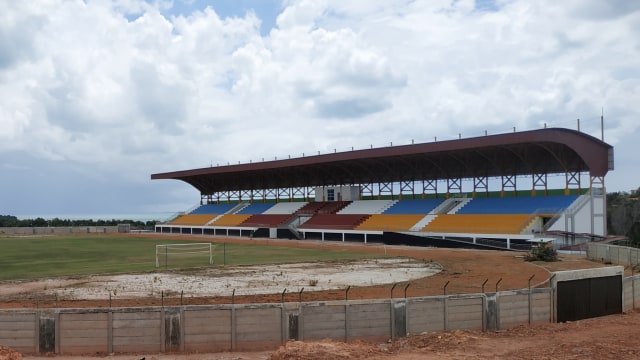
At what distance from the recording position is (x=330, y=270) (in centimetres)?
3575

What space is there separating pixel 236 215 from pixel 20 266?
58171 millimetres

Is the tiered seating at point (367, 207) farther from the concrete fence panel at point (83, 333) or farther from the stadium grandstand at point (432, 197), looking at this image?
the concrete fence panel at point (83, 333)

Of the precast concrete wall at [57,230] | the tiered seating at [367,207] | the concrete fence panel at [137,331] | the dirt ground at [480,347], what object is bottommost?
the precast concrete wall at [57,230]

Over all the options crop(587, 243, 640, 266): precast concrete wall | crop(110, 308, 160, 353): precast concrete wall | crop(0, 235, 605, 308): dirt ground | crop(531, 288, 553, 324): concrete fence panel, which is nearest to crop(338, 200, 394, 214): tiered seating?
crop(0, 235, 605, 308): dirt ground

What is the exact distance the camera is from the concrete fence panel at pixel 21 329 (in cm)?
1744

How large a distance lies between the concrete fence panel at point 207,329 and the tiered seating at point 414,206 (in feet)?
180

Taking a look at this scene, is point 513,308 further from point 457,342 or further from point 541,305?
point 457,342

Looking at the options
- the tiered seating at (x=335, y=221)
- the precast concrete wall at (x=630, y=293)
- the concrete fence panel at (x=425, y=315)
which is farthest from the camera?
the tiered seating at (x=335, y=221)

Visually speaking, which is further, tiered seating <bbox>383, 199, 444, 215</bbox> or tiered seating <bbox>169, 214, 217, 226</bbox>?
tiered seating <bbox>169, 214, 217, 226</bbox>

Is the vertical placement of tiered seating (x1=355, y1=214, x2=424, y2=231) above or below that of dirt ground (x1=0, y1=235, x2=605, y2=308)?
above

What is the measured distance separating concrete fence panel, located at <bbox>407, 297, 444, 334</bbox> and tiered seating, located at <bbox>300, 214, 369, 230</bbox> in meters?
53.1

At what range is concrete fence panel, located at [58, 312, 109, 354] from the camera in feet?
57.4

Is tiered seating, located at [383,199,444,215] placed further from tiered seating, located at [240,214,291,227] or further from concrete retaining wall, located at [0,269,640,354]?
concrete retaining wall, located at [0,269,640,354]

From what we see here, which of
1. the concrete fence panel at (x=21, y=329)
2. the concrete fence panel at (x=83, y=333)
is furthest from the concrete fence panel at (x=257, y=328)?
the concrete fence panel at (x=21, y=329)
